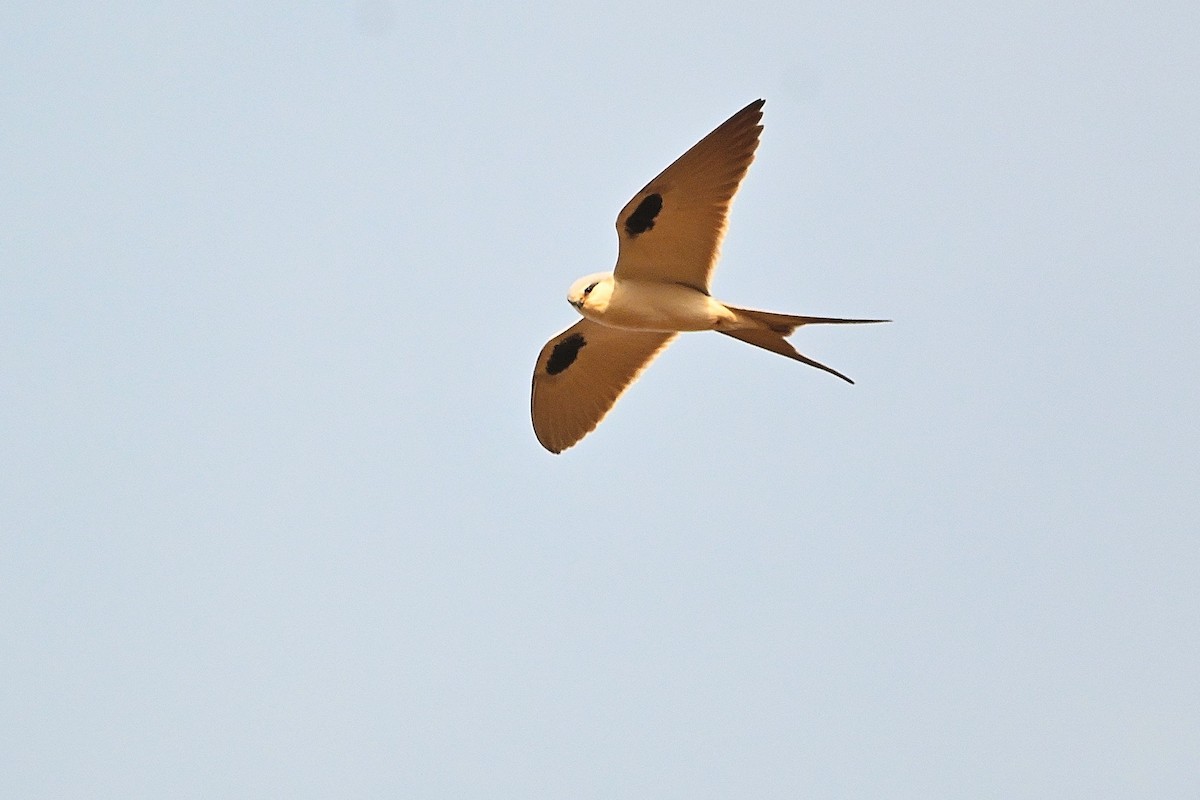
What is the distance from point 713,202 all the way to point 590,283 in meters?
1.04

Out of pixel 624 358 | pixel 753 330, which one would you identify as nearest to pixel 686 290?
pixel 753 330

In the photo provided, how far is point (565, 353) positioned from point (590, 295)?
1.38 m

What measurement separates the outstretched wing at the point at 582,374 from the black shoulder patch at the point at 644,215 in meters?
1.21

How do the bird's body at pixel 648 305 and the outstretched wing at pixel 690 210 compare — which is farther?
the bird's body at pixel 648 305

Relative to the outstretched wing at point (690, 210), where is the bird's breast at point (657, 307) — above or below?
below

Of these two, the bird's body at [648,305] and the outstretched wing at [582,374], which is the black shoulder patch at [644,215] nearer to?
the bird's body at [648,305]

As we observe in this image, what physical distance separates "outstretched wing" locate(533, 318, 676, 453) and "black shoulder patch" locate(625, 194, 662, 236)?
1.21m

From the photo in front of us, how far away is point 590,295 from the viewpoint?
34.3ft

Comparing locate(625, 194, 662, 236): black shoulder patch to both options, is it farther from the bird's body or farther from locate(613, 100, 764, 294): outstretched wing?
the bird's body

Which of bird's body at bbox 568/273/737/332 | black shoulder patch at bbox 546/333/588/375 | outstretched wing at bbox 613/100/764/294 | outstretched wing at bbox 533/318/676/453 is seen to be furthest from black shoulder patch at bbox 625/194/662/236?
black shoulder patch at bbox 546/333/588/375

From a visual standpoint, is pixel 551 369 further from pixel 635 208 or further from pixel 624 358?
pixel 635 208

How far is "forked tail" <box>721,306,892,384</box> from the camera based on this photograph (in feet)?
32.5

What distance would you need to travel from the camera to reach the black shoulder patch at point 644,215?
10172 millimetres

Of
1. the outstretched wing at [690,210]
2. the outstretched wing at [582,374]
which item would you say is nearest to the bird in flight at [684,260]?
the outstretched wing at [690,210]
